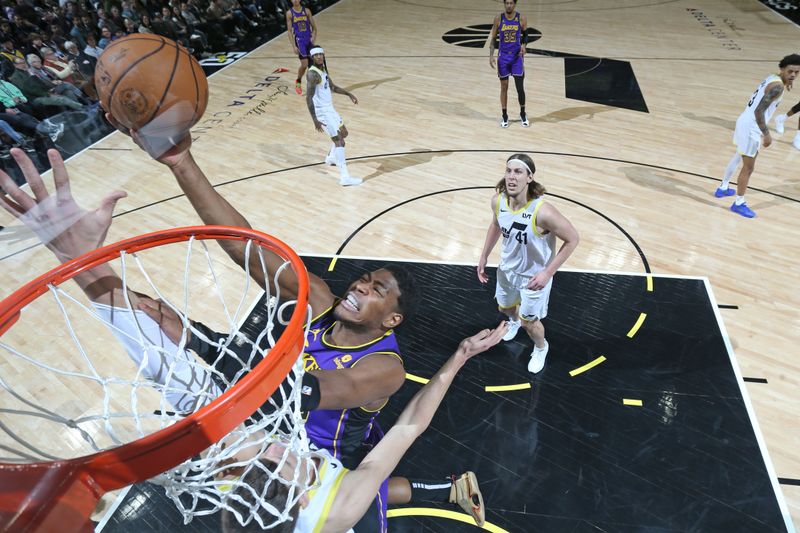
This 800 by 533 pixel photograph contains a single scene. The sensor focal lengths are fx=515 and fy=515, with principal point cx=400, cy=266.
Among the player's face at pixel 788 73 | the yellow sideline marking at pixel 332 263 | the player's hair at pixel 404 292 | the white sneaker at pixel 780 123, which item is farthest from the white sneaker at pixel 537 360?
the white sneaker at pixel 780 123

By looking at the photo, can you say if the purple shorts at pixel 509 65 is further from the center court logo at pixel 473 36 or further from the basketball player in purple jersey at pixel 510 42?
the center court logo at pixel 473 36

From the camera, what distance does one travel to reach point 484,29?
12.1m

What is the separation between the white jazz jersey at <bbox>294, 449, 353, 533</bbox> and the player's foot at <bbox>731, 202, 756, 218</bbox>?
16.7 feet

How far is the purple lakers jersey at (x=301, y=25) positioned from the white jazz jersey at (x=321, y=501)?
7941mm

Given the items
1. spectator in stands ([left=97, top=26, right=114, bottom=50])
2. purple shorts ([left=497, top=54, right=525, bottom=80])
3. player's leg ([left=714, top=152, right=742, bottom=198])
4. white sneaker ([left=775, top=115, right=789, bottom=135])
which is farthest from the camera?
spectator in stands ([left=97, top=26, right=114, bottom=50])

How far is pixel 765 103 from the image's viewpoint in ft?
15.5

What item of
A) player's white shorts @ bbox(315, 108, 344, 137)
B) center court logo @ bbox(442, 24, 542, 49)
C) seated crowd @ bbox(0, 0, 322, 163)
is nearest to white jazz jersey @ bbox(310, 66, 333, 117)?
player's white shorts @ bbox(315, 108, 344, 137)

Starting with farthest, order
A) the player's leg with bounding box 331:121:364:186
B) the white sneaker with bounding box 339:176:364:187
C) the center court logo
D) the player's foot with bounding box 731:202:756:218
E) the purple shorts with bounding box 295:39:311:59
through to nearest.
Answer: the center court logo < the purple shorts with bounding box 295:39:311:59 < the white sneaker with bounding box 339:176:364:187 < the player's leg with bounding box 331:121:364:186 < the player's foot with bounding box 731:202:756:218

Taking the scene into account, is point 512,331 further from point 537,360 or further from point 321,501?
point 321,501

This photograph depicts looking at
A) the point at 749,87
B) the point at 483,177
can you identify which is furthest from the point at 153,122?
the point at 749,87

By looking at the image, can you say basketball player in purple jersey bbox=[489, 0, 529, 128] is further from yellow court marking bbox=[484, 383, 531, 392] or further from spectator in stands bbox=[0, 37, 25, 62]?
spectator in stands bbox=[0, 37, 25, 62]

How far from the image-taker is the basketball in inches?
70.8

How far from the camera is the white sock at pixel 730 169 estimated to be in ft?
17.1

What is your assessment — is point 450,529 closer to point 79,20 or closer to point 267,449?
point 267,449
